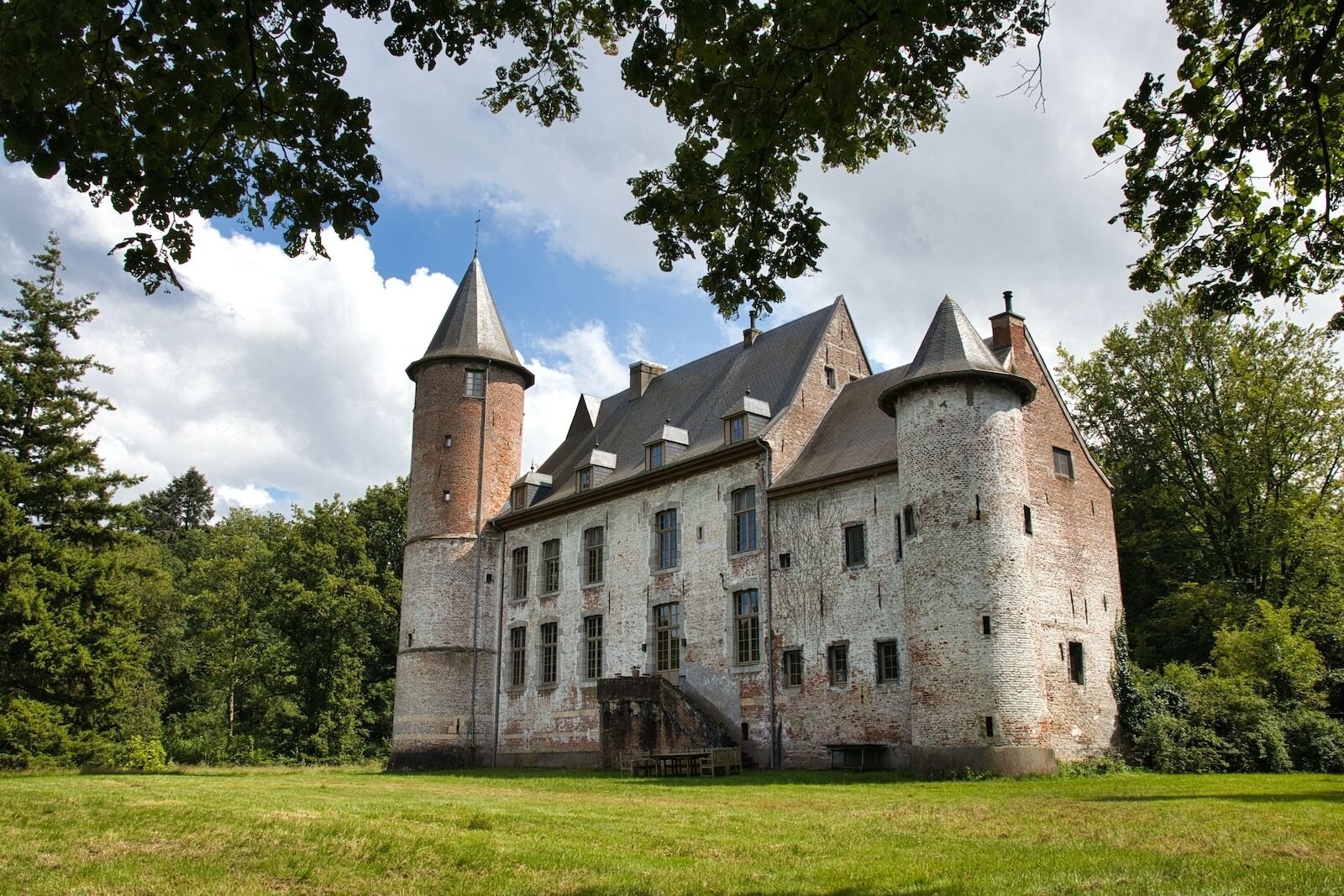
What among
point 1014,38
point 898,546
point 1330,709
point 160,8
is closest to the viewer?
point 160,8

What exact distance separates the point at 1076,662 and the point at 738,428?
9.41 m

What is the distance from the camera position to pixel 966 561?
20.7 m

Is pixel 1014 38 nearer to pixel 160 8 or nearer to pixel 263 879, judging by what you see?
pixel 160 8

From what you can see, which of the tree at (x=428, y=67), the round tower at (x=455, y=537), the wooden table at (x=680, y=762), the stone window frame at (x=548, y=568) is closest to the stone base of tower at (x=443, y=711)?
the round tower at (x=455, y=537)

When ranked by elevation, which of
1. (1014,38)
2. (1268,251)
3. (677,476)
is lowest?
(1268,251)

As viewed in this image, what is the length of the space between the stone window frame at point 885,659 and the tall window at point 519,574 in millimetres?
13152

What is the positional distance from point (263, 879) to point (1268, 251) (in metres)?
8.65

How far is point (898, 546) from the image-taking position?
22.7 m

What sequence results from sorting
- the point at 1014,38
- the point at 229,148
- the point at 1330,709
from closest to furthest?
the point at 229,148 < the point at 1014,38 < the point at 1330,709

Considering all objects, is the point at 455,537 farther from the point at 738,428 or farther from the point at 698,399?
the point at 738,428

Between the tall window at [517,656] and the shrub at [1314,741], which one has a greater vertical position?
the tall window at [517,656]

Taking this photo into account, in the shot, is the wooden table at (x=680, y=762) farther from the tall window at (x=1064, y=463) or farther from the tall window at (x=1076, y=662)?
the tall window at (x=1064, y=463)

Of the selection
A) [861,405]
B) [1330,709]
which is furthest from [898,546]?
[1330,709]

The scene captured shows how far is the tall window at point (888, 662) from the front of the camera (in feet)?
73.2
